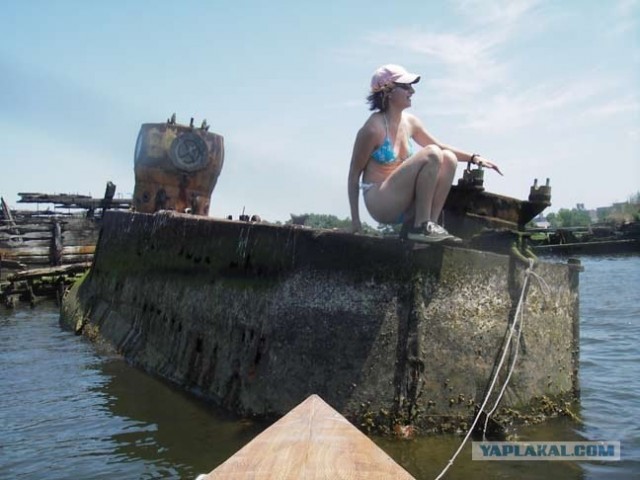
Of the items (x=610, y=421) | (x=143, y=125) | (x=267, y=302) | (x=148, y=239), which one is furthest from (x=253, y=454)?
(x=143, y=125)

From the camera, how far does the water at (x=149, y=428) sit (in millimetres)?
4582

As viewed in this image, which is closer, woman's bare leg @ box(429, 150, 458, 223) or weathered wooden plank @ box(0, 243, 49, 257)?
woman's bare leg @ box(429, 150, 458, 223)

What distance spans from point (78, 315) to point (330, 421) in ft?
33.8

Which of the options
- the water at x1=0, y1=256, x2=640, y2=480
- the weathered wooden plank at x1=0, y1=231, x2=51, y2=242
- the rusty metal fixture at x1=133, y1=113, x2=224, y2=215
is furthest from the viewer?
the weathered wooden plank at x1=0, y1=231, x2=51, y2=242

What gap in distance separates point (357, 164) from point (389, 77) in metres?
0.73

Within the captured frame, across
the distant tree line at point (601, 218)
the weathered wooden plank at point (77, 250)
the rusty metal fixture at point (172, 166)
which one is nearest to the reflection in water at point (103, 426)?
the rusty metal fixture at point (172, 166)

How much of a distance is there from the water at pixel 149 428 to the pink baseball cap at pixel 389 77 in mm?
2717

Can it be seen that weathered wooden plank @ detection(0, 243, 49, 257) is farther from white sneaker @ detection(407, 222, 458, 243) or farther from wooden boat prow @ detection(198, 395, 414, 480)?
wooden boat prow @ detection(198, 395, 414, 480)

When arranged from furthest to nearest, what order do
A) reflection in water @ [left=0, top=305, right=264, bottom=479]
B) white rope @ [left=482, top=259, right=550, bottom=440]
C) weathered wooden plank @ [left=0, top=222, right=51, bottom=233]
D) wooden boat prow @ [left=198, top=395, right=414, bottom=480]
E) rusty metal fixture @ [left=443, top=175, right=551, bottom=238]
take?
weathered wooden plank @ [left=0, top=222, right=51, bottom=233]
rusty metal fixture @ [left=443, top=175, right=551, bottom=238]
white rope @ [left=482, top=259, right=550, bottom=440]
reflection in water @ [left=0, top=305, right=264, bottom=479]
wooden boat prow @ [left=198, top=395, right=414, bottom=480]

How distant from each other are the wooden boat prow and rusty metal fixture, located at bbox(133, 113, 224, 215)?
11.0 meters

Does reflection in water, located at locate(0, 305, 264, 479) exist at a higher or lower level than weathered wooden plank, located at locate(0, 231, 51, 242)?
lower

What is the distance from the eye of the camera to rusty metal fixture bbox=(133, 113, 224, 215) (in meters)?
13.4

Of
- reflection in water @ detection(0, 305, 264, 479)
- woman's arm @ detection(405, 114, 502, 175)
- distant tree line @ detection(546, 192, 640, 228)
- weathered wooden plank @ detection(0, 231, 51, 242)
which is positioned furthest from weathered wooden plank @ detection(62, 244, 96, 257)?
distant tree line @ detection(546, 192, 640, 228)

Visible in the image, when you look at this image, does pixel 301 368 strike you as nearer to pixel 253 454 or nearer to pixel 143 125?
pixel 253 454
